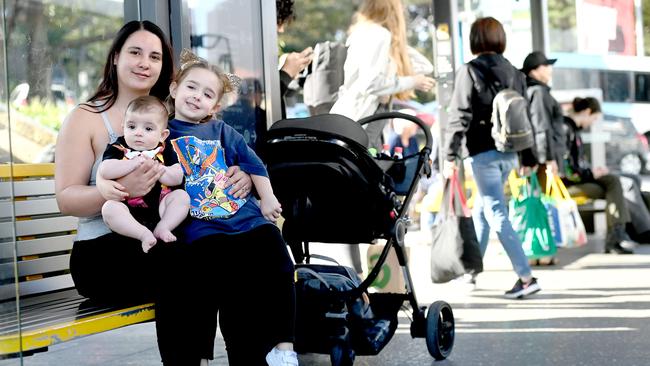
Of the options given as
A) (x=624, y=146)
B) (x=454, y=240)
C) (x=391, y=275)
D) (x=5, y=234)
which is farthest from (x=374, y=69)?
(x=624, y=146)

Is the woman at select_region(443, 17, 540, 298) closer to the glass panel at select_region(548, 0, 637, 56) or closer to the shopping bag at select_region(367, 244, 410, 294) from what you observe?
the shopping bag at select_region(367, 244, 410, 294)

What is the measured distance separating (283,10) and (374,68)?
26.1 inches

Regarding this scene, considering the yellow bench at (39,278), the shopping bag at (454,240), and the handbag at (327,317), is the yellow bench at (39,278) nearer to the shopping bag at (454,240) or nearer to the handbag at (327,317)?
the handbag at (327,317)

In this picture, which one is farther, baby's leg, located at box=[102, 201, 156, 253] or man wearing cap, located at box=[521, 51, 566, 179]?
man wearing cap, located at box=[521, 51, 566, 179]

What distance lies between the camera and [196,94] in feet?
15.2

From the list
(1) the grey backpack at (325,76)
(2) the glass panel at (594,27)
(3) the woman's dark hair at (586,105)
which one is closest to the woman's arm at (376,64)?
(1) the grey backpack at (325,76)

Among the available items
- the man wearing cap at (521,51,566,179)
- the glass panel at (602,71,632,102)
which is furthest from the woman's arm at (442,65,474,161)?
the glass panel at (602,71,632,102)

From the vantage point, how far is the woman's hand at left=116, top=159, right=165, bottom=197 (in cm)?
433

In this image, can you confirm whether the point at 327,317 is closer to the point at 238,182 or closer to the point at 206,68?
the point at 238,182

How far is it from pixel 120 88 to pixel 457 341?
Answer: 2.58 metres

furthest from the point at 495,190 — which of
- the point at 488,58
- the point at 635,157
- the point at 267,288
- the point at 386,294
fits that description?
the point at 635,157

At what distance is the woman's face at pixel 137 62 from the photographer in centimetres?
475

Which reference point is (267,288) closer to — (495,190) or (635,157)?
(495,190)

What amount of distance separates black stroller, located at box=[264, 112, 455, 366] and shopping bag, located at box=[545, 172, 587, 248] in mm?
4093
